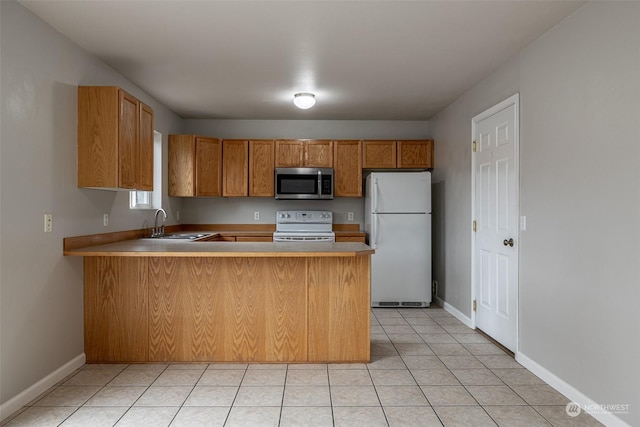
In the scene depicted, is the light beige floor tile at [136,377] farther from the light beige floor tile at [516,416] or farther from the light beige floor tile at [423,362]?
the light beige floor tile at [516,416]

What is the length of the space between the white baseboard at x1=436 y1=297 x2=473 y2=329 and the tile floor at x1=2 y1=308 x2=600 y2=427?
791 mm

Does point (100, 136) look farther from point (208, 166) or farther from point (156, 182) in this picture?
point (208, 166)

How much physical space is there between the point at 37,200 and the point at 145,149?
3.57ft

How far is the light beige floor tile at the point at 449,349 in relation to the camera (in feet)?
11.0

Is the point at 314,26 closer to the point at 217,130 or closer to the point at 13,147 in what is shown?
the point at 13,147

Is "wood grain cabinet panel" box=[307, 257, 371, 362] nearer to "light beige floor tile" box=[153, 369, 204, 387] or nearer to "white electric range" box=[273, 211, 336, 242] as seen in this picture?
"light beige floor tile" box=[153, 369, 204, 387]

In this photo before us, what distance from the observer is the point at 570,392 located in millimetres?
2506

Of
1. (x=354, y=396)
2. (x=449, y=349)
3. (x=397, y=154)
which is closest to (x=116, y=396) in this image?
(x=354, y=396)

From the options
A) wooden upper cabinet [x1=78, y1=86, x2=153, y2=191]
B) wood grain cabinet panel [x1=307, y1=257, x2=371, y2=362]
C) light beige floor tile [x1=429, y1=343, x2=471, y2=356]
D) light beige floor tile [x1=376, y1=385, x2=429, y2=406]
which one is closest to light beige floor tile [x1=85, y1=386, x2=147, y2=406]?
wood grain cabinet panel [x1=307, y1=257, x2=371, y2=362]

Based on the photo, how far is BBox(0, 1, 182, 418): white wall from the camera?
7.57 ft

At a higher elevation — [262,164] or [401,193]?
[262,164]

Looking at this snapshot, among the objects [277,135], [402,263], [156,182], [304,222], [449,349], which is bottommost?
[449,349]

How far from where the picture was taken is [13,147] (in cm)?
236

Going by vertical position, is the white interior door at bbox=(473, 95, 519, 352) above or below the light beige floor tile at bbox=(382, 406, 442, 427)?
above
